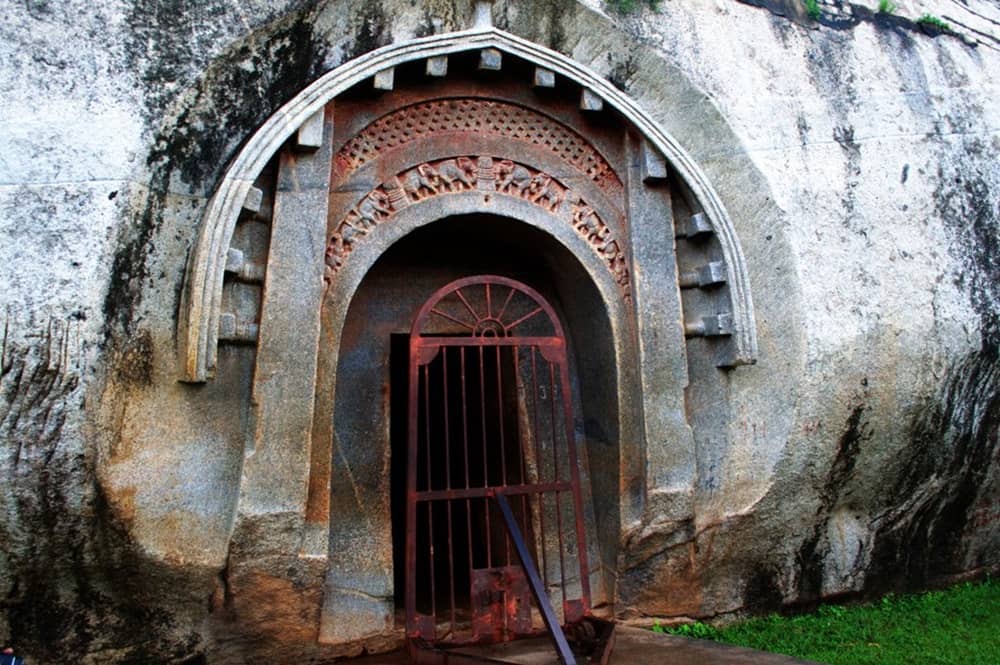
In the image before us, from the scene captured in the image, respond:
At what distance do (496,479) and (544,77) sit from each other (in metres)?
2.33

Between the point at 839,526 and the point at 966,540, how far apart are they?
1138 millimetres

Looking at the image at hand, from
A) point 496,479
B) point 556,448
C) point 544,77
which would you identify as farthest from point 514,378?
point 544,77

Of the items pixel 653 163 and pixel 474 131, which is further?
pixel 653 163

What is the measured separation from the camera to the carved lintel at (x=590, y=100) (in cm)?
455

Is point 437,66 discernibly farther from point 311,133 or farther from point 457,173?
point 311,133

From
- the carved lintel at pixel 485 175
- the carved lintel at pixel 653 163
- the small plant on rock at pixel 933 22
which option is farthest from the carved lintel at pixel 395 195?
the small plant on rock at pixel 933 22

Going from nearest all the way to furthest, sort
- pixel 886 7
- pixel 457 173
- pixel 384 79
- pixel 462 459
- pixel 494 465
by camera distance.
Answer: pixel 384 79
pixel 457 173
pixel 494 465
pixel 886 7
pixel 462 459

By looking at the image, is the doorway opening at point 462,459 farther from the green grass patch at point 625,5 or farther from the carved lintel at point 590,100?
the green grass patch at point 625,5

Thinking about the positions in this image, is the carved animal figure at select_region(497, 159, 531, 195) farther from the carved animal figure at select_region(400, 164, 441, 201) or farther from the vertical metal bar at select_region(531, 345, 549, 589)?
the vertical metal bar at select_region(531, 345, 549, 589)

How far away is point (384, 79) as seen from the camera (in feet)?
13.6

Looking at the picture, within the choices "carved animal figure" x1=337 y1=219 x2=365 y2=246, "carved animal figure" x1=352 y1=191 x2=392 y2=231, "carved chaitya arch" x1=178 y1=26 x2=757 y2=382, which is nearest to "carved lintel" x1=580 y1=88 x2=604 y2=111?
"carved chaitya arch" x1=178 y1=26 x2=757 y2=382

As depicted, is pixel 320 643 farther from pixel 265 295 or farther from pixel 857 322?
pixel 857 322

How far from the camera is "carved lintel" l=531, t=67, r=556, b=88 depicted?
4.46m

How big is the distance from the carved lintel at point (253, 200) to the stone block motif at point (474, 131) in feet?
1.57
